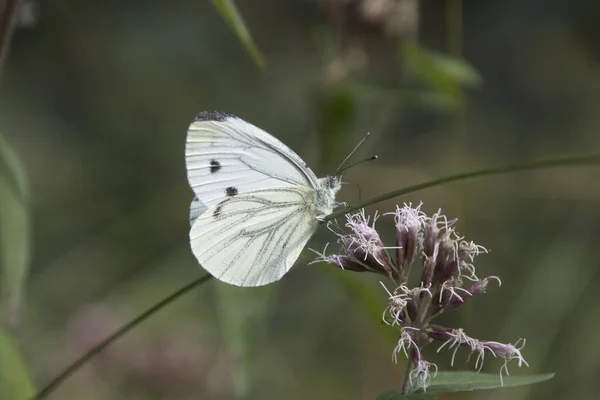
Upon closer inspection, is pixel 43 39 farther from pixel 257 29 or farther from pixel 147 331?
pixel 147 331

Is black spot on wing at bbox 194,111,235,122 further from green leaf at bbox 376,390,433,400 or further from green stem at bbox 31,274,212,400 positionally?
green leaf at bbox 376,390,433,400

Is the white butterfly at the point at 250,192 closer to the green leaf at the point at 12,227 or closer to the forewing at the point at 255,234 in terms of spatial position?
the forewing at the point at 255,234

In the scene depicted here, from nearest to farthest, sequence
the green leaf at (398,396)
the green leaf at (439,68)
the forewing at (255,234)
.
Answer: the green leaf at (398,396)
the forewing at (255,234)
the green leaf at (439,68)

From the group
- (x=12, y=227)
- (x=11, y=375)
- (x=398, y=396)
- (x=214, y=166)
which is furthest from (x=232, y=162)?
(x=398, y=396)

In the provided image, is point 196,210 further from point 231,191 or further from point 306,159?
point 306,159

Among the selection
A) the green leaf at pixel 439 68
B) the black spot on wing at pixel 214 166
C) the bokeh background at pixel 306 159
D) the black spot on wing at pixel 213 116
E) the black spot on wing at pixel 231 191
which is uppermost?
the green leaf at pixel 439 68

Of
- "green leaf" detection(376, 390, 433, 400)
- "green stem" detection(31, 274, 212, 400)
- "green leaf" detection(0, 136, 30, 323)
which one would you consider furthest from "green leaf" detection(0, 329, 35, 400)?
"green leaf" detection(376, 390, 433, 400)

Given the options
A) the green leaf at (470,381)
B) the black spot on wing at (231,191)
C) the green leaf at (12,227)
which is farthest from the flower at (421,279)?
the green leaf at (12,227)
